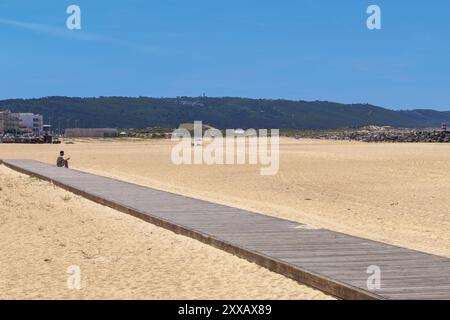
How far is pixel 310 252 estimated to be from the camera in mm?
7641

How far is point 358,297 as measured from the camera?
5.76 m

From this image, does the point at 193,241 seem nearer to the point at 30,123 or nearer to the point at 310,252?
the point at 310,252

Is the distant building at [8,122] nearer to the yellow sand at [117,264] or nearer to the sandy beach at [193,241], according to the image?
the sandy beach at [193,241]

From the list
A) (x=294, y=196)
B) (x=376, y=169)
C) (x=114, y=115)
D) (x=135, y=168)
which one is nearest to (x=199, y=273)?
(x=294, y=196)

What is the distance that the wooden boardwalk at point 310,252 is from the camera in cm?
605

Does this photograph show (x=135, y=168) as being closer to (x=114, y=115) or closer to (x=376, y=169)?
(x=376, y=169)

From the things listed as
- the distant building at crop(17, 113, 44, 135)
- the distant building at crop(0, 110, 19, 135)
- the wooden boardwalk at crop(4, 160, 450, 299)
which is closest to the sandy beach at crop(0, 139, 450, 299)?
the wooden boardwalk at crop(4, 160, 450, 299)

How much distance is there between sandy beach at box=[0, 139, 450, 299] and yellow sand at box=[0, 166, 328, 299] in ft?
0.04

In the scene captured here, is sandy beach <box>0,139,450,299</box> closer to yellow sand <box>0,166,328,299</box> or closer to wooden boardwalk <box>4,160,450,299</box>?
yellow sand <box>0,166,328,299</box>

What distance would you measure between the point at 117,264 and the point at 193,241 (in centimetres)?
137

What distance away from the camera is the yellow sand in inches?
263

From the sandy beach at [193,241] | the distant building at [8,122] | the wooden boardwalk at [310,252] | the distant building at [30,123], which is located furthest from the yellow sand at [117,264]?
the distant building at [30,123]

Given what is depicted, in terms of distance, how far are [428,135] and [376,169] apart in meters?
41.3

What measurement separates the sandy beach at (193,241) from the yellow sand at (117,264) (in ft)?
0.04
